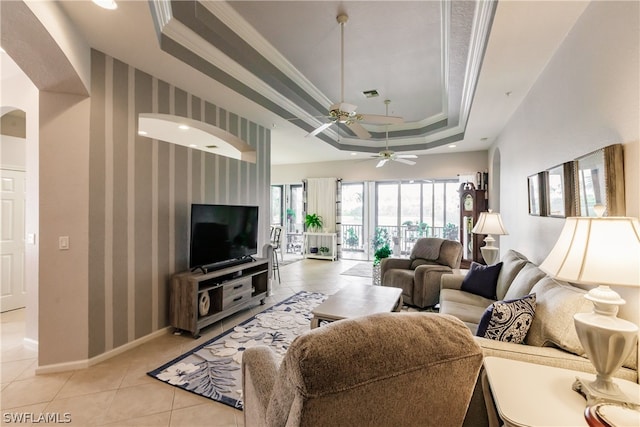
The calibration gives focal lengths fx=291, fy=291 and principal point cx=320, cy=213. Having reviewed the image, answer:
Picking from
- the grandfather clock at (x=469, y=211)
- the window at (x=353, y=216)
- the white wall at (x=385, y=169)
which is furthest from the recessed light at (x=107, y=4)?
the window at (x=353, y=216)

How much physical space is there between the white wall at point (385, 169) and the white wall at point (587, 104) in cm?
313

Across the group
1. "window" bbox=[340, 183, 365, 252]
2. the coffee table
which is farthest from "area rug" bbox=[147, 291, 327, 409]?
"window" bbox=[340, 183, 365, 252]

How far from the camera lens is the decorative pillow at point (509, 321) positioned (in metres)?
1.69

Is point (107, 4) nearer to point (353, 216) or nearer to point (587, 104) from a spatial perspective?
point (587, 104)

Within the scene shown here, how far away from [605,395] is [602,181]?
3.70 ft

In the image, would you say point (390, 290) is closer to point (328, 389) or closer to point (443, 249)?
point (443, 249)

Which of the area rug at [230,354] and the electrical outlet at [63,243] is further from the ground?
the electrical outlet at [63,243]

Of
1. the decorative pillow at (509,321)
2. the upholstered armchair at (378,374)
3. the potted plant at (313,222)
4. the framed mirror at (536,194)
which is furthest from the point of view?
the potted plant at (313,222)

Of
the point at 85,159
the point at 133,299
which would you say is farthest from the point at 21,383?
the point at 85,159

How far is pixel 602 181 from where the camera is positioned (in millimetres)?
1638

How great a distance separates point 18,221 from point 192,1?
12.6ft

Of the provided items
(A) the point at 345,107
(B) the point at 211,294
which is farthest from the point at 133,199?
(A) the point at 345,107

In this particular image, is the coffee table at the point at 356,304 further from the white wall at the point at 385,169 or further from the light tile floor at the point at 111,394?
the white wall at the point at 385,169

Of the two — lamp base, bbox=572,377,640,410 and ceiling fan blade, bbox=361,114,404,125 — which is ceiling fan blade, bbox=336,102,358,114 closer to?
ceiling fan blade, bbox=361,114,404,125
